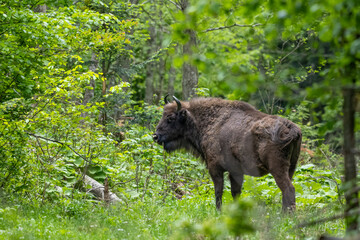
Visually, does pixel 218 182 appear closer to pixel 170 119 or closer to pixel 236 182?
pixel 236 182

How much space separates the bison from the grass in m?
0.75

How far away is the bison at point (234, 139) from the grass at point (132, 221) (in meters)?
0.75

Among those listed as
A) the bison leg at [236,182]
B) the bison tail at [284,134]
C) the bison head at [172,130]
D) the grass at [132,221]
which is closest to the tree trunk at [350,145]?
the grass at [132,221]

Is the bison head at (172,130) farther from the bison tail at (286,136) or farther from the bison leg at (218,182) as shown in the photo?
the bison tail at (286,136)

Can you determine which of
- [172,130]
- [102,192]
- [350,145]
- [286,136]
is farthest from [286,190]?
[350,145]

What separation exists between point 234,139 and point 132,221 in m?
2.89

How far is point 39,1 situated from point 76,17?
914mm

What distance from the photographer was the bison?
859cm

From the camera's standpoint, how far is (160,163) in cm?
1179

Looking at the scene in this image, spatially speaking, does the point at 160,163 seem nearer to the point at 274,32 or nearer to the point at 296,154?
the point at 296,154

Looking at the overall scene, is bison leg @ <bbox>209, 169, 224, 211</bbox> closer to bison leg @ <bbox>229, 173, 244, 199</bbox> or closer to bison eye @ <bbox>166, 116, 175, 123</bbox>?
bison leg @ <bbox>229, 173, 244, 199</bbox>

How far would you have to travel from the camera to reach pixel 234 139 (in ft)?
31.1

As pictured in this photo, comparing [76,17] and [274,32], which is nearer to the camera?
[274,32]

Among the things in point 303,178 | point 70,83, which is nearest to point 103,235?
point 70,83
